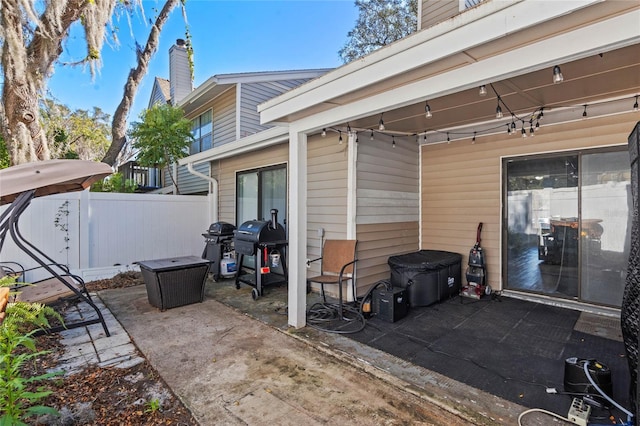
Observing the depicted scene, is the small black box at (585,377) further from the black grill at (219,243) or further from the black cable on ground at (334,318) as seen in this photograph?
the black grill at (219,243)

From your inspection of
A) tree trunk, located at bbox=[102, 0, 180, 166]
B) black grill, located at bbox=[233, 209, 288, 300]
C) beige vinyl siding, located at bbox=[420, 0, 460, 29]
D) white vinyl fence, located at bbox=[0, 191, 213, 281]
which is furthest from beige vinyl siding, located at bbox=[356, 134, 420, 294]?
tree trunk, located at bbox=[102, 0, 180, 166]

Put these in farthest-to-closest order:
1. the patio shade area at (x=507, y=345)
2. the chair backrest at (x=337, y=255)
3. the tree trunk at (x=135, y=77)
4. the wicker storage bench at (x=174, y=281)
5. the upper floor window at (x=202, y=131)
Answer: the tree trunk at (x=135, y=77) → the upper floor window at (x=202, y=131) → the chair backrest at (x=337, y=255) → the wicker storage bench at (x=174, y=281) → the patio shade area at (x=507, y=345)

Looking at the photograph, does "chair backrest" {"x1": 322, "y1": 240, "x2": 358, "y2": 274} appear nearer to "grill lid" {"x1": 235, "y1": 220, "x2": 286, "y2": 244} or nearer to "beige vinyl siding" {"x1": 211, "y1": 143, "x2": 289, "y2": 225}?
"grill lid" {"x1": 235, "y1": 220, "x2": 286, "y2": 244}

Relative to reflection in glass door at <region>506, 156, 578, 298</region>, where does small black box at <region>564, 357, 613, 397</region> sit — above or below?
below

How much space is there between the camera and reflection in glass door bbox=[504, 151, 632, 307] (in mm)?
3846

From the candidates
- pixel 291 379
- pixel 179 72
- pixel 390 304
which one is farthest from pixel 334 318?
pixel 179 72

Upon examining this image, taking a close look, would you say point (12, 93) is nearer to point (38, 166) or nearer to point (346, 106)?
point (38, 166)

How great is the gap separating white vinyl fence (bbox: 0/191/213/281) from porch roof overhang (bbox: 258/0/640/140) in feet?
14.1

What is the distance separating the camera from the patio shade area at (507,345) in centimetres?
241

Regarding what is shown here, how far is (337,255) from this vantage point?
4410mm

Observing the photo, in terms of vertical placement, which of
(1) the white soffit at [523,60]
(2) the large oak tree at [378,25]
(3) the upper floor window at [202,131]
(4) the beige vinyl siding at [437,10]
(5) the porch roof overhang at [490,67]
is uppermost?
(2) the large oak tree at [378,25]

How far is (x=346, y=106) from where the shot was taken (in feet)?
9.98

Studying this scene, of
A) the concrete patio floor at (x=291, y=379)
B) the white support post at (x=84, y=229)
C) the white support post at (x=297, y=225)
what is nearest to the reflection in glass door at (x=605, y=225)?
the concrete patio floor at (x=291, y=379)

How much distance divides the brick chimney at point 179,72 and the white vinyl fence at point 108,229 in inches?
231
